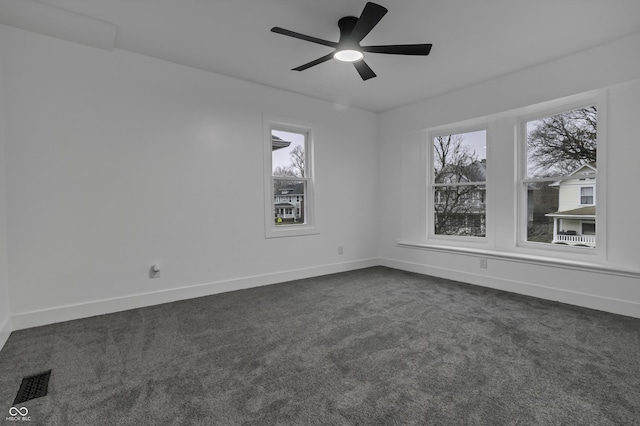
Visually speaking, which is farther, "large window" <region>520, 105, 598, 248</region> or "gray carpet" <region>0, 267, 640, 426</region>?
"large window" <region>520, 105, 598, 248</region>

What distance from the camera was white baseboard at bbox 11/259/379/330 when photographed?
286cm

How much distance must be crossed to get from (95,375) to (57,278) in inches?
55.1

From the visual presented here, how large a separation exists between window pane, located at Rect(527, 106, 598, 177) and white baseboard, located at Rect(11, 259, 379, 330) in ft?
9.98

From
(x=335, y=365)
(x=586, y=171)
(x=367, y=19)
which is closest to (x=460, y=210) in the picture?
(x=586, y=171)

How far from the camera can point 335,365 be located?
2.15m

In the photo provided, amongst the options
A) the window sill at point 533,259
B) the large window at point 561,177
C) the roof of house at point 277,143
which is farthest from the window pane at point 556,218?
the roof of house at point 277,143

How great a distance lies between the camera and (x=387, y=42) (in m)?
3.08

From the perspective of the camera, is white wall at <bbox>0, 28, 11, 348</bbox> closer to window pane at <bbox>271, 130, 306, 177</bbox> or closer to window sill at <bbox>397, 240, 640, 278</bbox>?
window pane at <bbox>271, 130, 306, 177</bbox>

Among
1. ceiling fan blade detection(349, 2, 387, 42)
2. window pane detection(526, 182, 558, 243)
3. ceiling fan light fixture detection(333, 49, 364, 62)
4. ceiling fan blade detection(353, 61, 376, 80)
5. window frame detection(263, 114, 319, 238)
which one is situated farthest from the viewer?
window frame detection(263, 114, 319, 238)

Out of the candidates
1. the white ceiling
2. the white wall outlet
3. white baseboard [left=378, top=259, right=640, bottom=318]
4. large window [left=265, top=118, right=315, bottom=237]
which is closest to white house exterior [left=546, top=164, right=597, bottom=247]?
white baseboard [left=378, top=259, right=640, bottom=318]

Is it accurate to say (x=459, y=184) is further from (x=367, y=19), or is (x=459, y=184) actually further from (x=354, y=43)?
(x=367, y=19)

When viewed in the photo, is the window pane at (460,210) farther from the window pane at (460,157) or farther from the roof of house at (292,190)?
the roof of house at (292,190)

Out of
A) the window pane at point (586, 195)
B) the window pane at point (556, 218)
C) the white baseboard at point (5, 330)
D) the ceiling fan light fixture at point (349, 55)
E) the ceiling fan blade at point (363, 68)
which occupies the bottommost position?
the white baseboard at point (5, 330)

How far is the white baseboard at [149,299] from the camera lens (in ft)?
9.39
